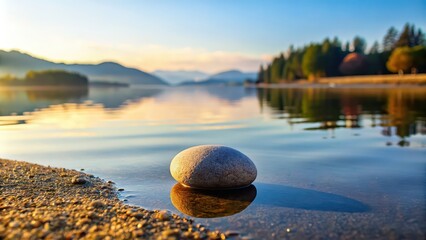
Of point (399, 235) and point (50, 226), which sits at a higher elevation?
point (50, 226)

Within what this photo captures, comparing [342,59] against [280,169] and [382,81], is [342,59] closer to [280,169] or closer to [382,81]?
[382,81]

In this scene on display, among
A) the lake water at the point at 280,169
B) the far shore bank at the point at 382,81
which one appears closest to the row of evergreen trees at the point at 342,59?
the far shore bank at the point at 382,81

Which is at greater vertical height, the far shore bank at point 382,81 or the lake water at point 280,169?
the far shore bank at point 382,81

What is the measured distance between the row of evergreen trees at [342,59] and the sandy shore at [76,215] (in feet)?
374

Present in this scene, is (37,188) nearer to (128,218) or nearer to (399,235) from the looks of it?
(128,218)

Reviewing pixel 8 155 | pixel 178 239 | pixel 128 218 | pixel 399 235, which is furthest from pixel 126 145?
pixel 399 235

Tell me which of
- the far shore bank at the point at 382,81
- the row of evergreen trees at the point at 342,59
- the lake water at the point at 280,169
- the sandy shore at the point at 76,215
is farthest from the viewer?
the row of evergreen trees at the point at 342,59

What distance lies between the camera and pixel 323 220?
798 cm

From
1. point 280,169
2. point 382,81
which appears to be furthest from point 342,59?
point 280,169

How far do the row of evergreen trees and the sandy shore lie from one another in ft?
374

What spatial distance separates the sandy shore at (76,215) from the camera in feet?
22.0

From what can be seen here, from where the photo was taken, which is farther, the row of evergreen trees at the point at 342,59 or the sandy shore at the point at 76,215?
the row of evergreen trees at the point at 342,59

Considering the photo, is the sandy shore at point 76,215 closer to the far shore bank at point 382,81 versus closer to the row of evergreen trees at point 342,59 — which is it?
the far shore bank at point 382,81

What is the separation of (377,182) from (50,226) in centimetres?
811
